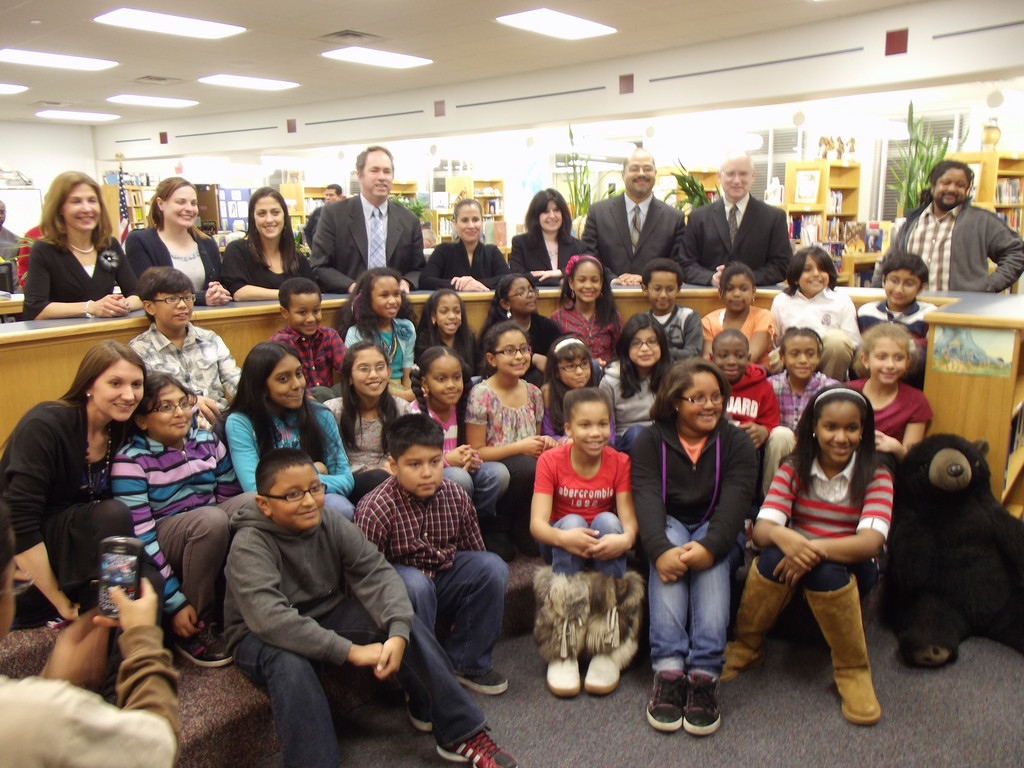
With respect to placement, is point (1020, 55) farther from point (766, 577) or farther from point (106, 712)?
point (106, 712)

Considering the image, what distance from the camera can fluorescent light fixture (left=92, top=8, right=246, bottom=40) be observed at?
20.4 feet

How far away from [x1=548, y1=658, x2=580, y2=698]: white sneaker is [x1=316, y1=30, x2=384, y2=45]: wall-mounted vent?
21.0 feet

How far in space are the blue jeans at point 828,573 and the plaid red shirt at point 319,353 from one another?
175 centimetres

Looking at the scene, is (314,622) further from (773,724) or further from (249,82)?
(249,82)

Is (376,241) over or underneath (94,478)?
over

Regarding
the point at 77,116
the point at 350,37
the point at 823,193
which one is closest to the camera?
the point at 350,37

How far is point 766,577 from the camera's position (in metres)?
2.14

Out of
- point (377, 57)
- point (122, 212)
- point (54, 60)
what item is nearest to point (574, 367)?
point (377, 57)

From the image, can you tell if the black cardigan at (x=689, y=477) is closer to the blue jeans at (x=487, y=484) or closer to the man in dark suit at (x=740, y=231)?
the blue jeans at (x=487, y=484)

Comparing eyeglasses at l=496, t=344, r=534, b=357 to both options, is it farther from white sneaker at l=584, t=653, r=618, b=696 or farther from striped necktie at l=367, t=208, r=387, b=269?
striped necktie at l=367, t=208, r=387, b=269

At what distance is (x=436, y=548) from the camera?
7.06 feet

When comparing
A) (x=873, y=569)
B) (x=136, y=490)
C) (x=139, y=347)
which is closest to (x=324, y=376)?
(x=139, y=347)

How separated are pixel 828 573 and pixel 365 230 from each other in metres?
2.74

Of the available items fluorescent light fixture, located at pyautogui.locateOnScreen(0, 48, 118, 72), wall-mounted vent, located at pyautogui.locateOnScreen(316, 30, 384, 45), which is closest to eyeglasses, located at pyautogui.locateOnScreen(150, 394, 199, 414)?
wall-mounted vent, located at pyautogui.locateOnScreen(316, 30, 384, 45)
